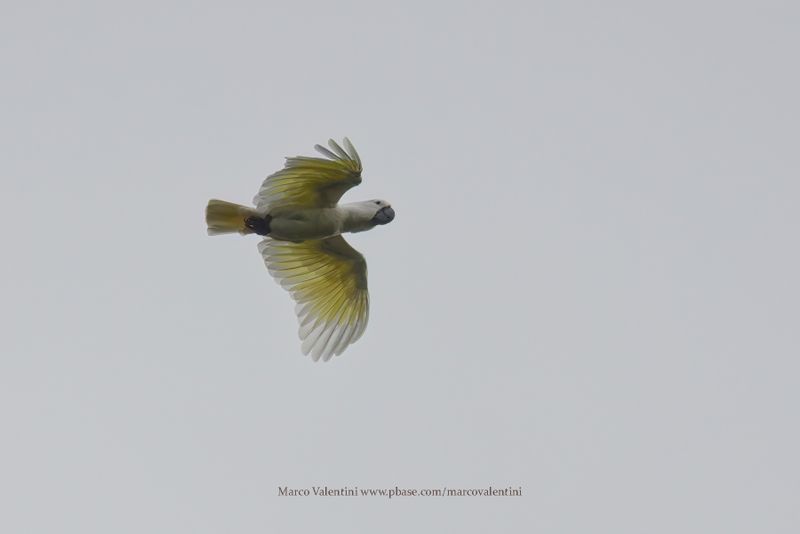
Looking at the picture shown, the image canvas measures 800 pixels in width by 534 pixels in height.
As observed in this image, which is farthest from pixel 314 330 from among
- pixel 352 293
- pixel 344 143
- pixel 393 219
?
pixel 344 143

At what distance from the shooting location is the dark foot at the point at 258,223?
1138 cm

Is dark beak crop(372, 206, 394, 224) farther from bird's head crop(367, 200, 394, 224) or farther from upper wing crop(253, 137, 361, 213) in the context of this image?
upper wing crop(253, 137, 361, 213)

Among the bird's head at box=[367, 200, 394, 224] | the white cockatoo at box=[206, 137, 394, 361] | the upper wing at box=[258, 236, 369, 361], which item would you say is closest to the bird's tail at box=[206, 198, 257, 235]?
the white cockatoo at box=[206, 137, 394, 361]

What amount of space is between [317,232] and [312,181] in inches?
19.2

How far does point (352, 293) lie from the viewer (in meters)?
12.3

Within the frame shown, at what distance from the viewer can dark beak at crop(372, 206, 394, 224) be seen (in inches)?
456

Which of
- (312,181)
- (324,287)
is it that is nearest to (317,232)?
(312,181)

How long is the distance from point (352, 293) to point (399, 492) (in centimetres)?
202

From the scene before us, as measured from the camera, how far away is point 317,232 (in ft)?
37.7

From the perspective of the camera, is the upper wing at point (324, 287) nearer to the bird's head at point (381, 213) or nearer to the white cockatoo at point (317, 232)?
the white cockatoo at point (317, 232)

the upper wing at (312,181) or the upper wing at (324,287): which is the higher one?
the upper wing at (312,181)

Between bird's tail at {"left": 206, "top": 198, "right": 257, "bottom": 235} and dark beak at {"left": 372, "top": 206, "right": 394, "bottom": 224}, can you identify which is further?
dark beak at {"left": 372, "top": 206, "right": 394, "bottom": 224}

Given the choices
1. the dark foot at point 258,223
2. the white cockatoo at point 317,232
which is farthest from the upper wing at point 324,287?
the dark foot at point 258,223

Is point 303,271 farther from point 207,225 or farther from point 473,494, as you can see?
point 473,494
